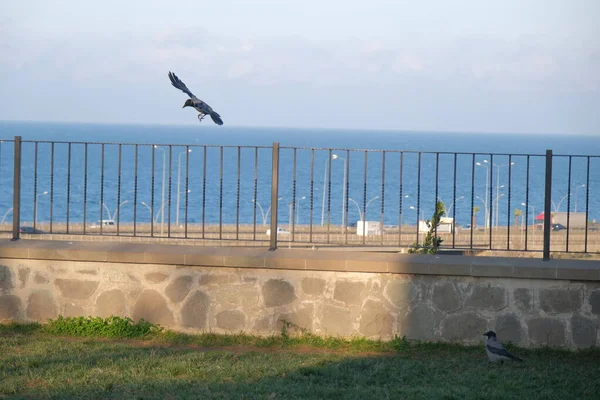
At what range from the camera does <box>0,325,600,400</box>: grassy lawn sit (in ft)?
20.2

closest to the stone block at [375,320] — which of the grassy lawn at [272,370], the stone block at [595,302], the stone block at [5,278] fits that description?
the grassy lawn at [272,370]

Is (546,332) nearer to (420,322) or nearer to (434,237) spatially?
(420,322)

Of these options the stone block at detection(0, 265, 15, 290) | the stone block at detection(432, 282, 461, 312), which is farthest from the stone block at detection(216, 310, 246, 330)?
the stone block at detection(0, 265, 15, 290)

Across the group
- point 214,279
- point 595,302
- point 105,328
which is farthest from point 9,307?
point 595,302

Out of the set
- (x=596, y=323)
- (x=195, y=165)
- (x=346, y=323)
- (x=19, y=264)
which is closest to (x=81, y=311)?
(x=19, y=264)

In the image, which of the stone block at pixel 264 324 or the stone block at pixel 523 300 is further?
the stone block at pixel 264 324

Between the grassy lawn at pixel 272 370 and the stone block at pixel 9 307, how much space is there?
1.00ft

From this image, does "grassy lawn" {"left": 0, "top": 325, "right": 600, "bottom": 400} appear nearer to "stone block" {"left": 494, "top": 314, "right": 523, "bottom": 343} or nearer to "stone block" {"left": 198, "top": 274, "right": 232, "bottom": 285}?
"stone block" {"left": 494, "top": 314, "right": 523, "bottom": 343}

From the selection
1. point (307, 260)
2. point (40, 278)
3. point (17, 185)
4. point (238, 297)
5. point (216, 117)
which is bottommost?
point (238, 297)

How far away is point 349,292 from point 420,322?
2.36ft

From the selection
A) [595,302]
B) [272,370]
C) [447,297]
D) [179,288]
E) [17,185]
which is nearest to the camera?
[272,370]

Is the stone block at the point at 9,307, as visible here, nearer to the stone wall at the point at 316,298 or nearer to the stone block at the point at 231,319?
the stone wall at the point at 316,298

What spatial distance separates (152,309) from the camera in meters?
8.48

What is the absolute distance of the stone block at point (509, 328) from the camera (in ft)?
25.8
